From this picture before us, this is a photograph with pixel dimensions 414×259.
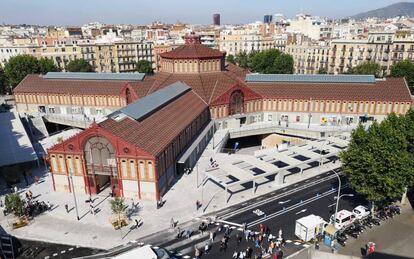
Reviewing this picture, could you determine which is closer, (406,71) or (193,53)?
(193,53)

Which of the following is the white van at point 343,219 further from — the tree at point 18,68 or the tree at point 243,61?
the tree at point 18,68

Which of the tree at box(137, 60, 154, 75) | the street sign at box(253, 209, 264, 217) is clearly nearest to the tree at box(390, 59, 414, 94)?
the street sign at box(253, 209, 264, 217)

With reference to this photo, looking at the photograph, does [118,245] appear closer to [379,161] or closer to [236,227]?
[236,227]

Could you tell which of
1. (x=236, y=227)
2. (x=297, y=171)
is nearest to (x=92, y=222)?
(x=236, y=227)

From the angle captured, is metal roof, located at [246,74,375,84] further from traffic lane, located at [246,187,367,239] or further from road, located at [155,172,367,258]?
traffic lane, located at [246,187,367,239]

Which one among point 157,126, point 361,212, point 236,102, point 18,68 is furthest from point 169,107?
point 18,68

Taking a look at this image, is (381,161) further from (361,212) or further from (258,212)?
(258,212)

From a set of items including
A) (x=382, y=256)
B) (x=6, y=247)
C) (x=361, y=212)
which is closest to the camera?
(x=382, y=256)
